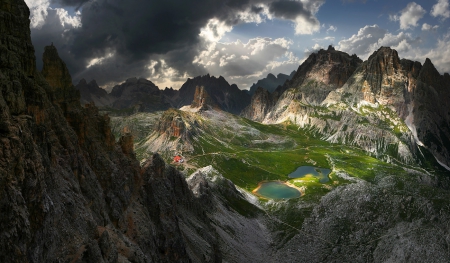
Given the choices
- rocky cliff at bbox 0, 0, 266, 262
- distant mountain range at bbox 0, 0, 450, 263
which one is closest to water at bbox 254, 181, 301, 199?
distant mountain range at bbox 0, 0, 450, 263

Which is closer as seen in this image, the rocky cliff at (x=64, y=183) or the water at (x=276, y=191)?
the rocky cliff at (x=64, y=183)

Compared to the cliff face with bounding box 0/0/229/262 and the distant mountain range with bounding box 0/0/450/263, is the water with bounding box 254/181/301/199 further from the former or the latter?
the cliff face with bounding box 0/0/229/262

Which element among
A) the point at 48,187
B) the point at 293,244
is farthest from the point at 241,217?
the point at 48,187

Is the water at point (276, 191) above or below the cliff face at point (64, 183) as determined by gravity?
below

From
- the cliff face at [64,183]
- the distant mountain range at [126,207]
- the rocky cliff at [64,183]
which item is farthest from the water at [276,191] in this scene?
the rocky cliff at [64,183]

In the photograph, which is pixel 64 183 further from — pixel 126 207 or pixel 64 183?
pixel 126 207

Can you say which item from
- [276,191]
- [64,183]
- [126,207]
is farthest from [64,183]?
[276,191]

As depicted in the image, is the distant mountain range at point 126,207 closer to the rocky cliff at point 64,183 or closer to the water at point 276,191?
the rocky cliff at point 64,183

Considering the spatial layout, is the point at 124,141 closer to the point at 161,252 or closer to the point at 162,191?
the point at 162,191
